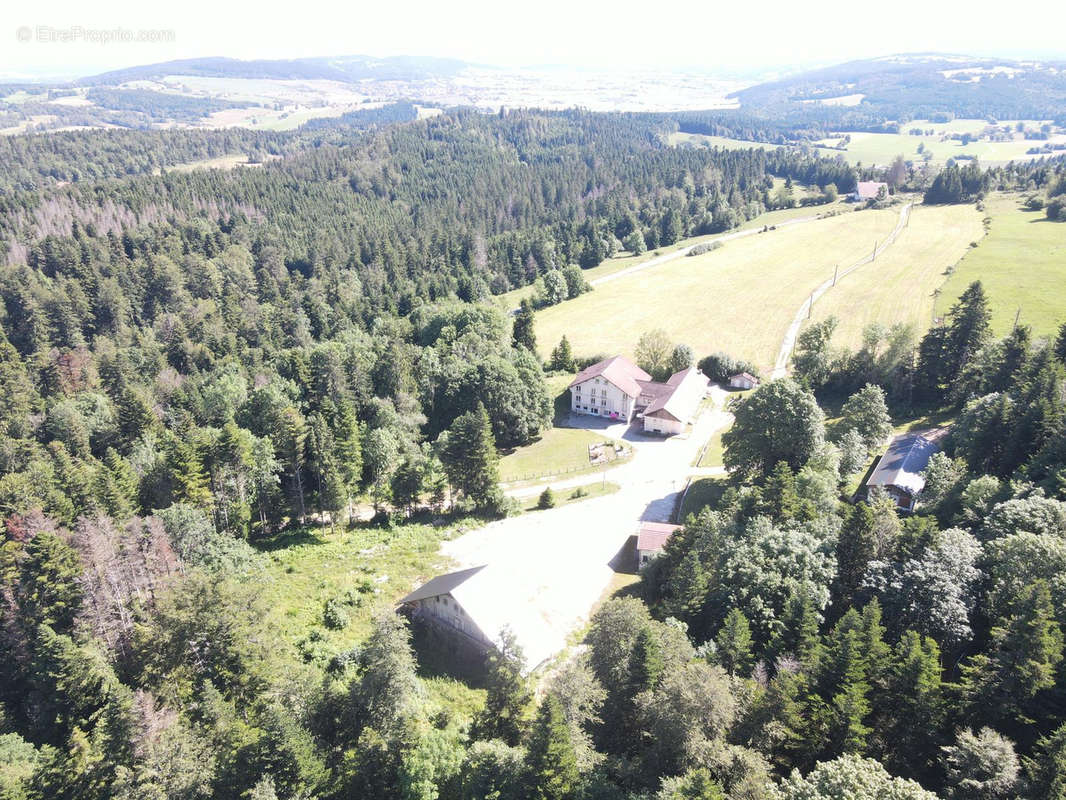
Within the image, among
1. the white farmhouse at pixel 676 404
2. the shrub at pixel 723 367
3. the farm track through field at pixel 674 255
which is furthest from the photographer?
the farm track through field at pixel 674 255

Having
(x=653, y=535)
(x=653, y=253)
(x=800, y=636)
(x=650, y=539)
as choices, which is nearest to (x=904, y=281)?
(x=653, y=253)

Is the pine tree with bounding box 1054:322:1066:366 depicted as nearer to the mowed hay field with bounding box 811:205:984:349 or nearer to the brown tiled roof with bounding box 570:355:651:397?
the mowed hay field with bounding box 811:205:984:349

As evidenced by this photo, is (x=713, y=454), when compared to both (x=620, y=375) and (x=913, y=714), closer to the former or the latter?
(x=620, y=375)

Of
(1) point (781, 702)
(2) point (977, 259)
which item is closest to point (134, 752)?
(1) point (781, 702)

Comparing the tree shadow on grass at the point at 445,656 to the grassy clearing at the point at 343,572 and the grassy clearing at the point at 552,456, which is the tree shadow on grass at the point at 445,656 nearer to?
the grassy clearing at the point at 343,572

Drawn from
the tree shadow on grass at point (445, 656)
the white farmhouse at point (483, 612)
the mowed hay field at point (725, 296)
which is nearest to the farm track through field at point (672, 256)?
the mowed hay field at point (725, 296)

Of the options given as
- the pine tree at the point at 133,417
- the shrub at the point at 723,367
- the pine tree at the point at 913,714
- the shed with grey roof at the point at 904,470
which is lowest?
the shrub at the point at 723,367

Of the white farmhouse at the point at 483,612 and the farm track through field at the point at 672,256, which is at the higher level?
the white farmhouse at the point at 483,612
